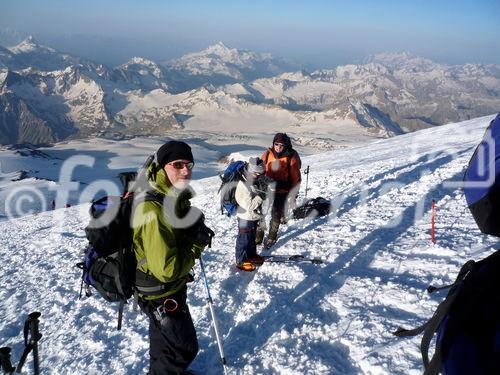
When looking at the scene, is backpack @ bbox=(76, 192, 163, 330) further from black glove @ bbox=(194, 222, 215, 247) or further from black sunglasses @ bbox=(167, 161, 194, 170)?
black glove @ bbox=(194, 222, 215, 247)

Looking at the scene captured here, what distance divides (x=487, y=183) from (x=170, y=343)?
4321 mm

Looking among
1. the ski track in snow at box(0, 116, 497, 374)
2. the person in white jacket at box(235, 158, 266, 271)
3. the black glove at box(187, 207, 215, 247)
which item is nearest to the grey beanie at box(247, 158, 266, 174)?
the person in white jacket at box(235, 158, 266, 271)

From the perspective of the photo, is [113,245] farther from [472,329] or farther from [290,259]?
[290,259]

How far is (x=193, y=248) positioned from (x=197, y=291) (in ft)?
12.6

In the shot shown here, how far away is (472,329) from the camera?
5.65 ft

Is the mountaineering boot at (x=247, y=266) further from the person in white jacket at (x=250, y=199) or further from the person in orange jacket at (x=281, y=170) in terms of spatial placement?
the person in orange jacket at (x=281, y=170)

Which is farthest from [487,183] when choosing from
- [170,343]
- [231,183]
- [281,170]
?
[281,170]

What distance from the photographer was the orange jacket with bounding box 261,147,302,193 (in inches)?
393

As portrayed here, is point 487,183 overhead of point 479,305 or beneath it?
overhead

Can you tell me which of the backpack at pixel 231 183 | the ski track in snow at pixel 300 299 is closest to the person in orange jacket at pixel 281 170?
the ski track in snow at pixel 300 299

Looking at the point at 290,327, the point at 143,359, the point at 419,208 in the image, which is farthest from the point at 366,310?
the point at 419,208

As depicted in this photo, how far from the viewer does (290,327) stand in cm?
653

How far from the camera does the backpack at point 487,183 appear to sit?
1611 mm

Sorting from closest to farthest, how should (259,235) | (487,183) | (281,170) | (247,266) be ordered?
(487,183) → (247,266) → (281,170) → (259,235)
